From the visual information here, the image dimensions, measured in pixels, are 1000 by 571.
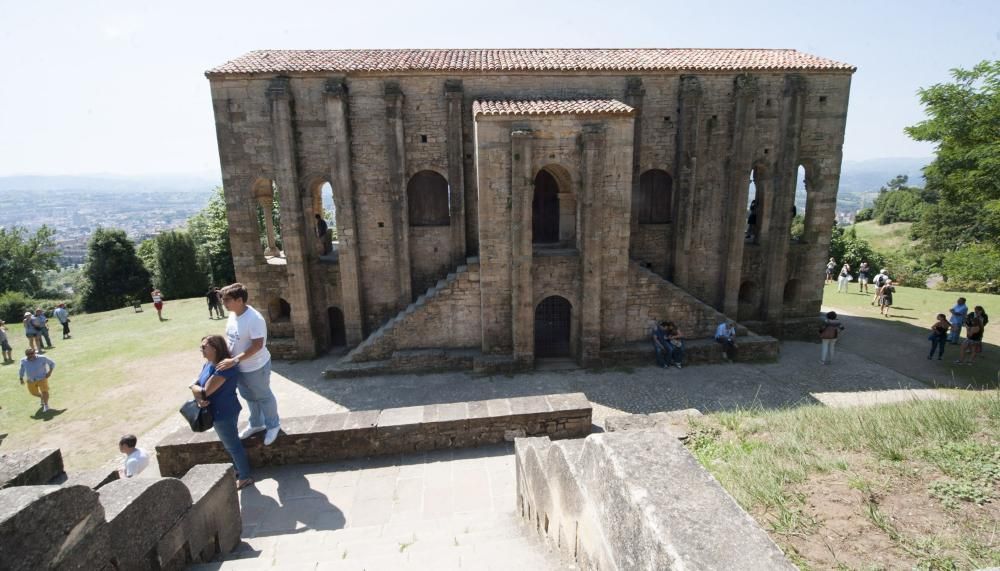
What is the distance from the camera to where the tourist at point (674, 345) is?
13969 millimetres

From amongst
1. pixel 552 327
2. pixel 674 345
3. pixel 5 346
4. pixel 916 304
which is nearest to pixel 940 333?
pixel 674 345

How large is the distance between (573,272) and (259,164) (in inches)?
405

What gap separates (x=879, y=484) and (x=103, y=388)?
17.9 m

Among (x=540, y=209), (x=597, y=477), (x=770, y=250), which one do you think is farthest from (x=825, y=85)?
(x=597, y=477)

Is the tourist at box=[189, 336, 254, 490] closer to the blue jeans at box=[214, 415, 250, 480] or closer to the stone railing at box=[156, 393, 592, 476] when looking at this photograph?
the blue jeans at box=[214, 415, 250, 480]

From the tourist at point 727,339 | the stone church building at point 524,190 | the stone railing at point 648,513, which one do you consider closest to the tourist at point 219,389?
the stone railing at point 648,513

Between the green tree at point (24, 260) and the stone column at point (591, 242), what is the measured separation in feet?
172

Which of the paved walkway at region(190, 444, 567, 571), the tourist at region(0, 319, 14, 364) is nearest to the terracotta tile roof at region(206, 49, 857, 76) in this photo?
the paved walkway at region(190, 444, 567, 571)

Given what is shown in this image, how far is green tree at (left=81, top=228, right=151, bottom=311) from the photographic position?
35.1 metres

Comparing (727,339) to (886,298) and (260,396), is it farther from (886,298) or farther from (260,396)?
(260,396)

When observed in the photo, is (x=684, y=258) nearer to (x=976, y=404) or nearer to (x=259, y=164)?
(x=976, y=404)

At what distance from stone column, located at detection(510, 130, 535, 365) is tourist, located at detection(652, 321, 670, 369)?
12.2 feet

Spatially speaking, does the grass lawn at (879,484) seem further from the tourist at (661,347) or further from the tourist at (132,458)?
the tourist at (132,458)

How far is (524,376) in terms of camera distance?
13.7 metres
